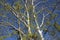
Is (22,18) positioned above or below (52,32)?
above

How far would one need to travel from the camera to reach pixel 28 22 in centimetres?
1420

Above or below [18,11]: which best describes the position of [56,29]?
below

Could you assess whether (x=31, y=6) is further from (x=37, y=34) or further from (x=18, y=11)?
(x=37, y=34)

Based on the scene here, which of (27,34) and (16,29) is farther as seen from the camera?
(16,29)

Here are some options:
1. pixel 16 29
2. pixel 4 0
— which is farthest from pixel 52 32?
pixel 4 0

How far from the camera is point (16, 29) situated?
1469 centimetres

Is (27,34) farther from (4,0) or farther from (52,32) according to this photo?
(4,0)

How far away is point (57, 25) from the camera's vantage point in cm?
1394

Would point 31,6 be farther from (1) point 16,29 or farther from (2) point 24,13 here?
(1) point 16,29

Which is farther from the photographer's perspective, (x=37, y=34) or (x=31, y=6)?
(x=31, y=6)

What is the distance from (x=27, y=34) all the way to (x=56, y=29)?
178 centimetres

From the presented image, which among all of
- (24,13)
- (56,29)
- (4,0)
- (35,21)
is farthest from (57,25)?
(4,0)

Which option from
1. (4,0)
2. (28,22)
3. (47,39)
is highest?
(4,0)

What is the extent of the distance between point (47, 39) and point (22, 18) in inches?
80.9
